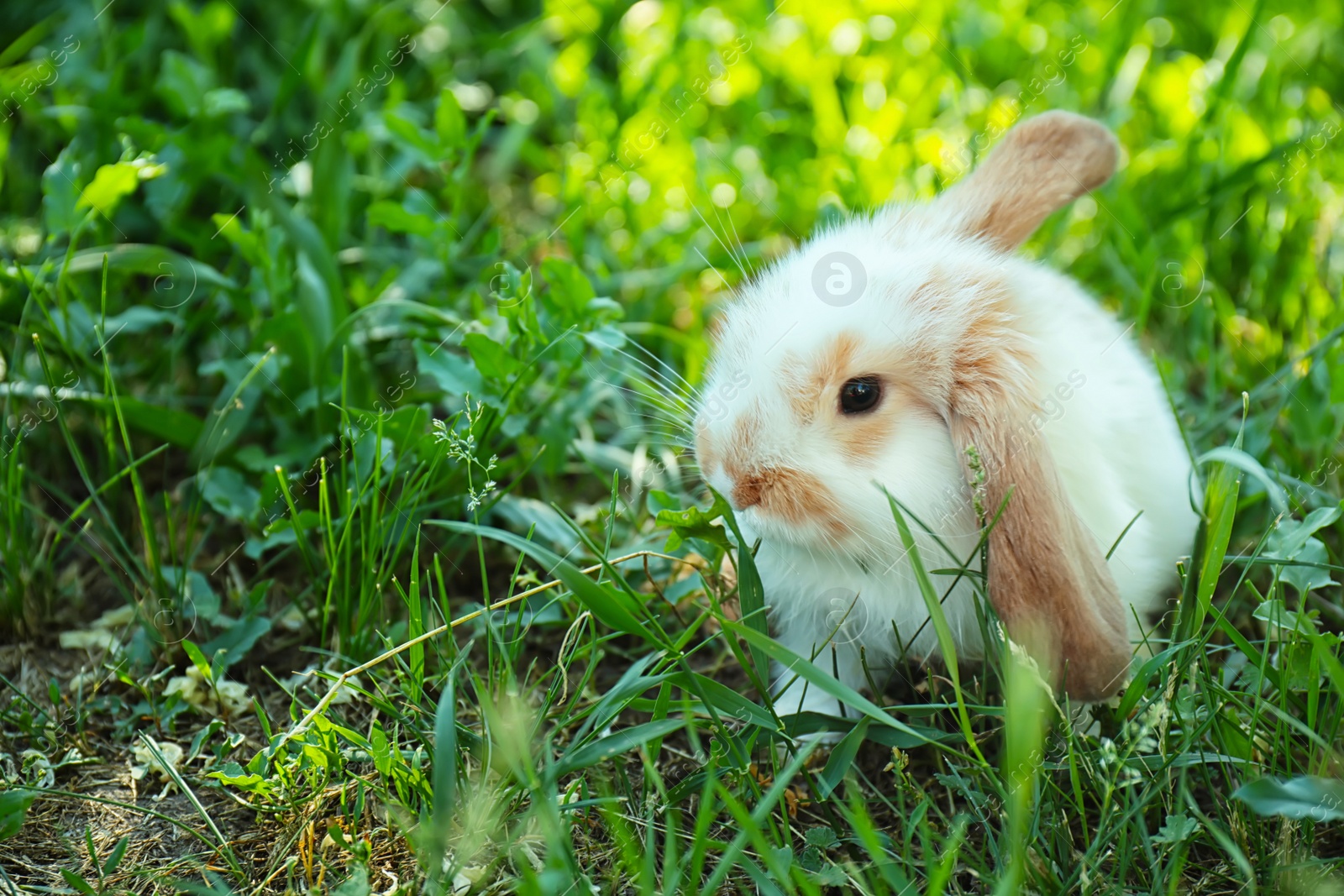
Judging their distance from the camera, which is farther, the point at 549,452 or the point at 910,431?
the point at 549,452

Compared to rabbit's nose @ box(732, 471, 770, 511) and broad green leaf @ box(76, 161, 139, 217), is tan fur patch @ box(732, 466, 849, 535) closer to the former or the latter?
rabbit's nose @ box(732, 471, 770, 511)

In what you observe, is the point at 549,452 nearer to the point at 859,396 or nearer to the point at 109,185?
the point at 859,396

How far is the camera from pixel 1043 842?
6.41ft

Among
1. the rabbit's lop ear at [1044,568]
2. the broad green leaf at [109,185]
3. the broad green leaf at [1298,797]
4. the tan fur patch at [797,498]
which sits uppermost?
the broad green leaf at [109,185]

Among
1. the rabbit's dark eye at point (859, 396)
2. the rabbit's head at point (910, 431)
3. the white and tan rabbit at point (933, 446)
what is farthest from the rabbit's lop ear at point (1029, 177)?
the rabbit's dark eye at point (859, 396)

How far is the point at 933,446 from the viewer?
2.13m

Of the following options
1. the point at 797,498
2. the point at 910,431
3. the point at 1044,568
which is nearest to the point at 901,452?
the point at 910,431

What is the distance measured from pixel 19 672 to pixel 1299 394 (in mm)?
3300

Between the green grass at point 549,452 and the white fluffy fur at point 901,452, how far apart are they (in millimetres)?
153

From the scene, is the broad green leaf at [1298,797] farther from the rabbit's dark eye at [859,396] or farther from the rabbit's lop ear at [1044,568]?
the rabbit's dark eye at [859,396]

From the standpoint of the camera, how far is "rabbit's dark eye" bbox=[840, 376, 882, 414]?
2131mm

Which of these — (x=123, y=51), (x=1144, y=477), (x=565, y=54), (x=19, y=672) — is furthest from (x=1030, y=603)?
(x=123, y=51)

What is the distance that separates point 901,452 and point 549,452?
44.5 inches

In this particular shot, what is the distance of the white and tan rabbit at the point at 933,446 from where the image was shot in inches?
77.8
